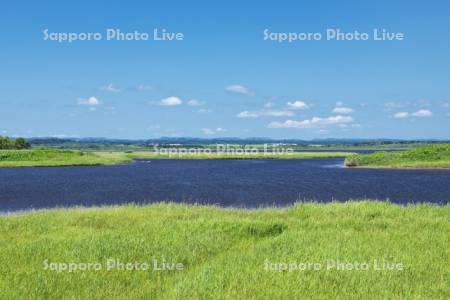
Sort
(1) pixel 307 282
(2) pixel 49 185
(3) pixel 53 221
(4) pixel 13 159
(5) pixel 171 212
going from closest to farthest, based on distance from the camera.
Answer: (1) pixel 307 282 < (3) pixel 53 221 < (5) pixel 171 212 < (2) pixel 49 185 < (4) pixel 13 159

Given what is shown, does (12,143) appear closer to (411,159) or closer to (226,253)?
(411,159)

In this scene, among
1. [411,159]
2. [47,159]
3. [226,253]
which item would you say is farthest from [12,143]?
[226,253]

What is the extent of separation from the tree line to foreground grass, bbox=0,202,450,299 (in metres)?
114

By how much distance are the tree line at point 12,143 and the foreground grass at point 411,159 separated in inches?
3469

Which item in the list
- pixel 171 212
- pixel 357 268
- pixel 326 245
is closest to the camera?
pixel 357 268

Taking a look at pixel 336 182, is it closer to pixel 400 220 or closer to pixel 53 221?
pixel 400 220

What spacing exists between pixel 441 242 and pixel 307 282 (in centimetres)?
727

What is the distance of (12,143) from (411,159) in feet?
331

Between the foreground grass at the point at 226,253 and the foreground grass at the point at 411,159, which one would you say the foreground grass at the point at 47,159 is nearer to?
the foreground grass at the point at 411,159

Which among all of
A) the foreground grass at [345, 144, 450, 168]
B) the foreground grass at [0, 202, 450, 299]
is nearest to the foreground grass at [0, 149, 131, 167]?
the foreground grass at [345, 144, 450, 168]

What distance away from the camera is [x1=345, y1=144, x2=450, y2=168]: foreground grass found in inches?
3312

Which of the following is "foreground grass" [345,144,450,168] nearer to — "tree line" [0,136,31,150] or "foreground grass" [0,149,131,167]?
"foreground grass" [0,149,131,167]

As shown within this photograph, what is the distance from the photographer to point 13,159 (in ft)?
320

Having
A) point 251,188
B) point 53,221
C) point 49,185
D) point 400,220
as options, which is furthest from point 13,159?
point 400,220
